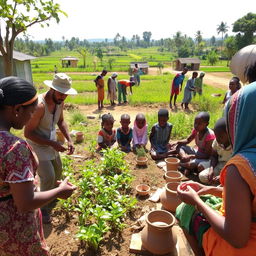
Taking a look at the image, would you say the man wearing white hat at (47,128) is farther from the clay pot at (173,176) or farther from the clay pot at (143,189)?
the clay pot at (173,176)

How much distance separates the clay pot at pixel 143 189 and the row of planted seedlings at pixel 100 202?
161 millimetres

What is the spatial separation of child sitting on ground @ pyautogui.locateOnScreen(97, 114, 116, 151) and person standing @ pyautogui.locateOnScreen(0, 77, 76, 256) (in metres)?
3.53

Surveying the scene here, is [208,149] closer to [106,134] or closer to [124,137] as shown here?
[124,137]

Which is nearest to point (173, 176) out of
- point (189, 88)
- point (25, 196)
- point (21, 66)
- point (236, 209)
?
point (236, 209)

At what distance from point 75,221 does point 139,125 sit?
2701 mm

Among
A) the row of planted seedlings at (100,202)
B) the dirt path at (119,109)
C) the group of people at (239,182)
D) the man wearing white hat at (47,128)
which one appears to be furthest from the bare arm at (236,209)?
the dirt path at (119,109)

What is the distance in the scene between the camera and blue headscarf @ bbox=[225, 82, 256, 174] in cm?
111

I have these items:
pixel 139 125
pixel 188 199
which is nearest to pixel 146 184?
pixel 139 125

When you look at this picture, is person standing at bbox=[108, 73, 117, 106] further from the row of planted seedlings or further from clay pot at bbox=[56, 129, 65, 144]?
the row of planted seedlings

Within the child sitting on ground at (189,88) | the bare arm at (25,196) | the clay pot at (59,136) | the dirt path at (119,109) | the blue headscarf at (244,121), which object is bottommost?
the dirt path at (119,109)

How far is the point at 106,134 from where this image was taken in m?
5.28

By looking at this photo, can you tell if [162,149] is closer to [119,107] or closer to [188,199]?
[188,199]

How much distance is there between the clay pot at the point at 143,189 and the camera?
3.51 meters

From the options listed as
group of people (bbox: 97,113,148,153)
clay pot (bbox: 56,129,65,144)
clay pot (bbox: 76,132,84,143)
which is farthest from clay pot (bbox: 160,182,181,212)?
clay pot (bbox: 76,132,84,143)
